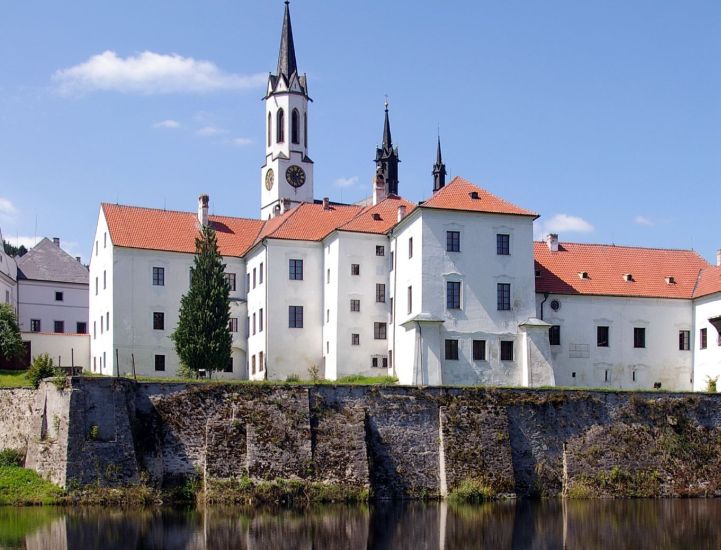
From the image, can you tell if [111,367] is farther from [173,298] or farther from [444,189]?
[444,189]

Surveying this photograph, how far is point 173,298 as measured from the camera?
60.2 m

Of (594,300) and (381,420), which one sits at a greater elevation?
(594,300)

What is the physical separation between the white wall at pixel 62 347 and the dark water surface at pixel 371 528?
25.2 m

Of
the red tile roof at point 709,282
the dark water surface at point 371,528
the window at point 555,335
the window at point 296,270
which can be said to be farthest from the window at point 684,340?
the window at point 296,270

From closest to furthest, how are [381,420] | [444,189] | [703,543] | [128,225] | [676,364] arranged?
[703,543] → [381,420] → [444,189] → [676,364] → [128,225]

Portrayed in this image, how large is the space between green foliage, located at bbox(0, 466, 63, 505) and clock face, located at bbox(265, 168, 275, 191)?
38.6 m

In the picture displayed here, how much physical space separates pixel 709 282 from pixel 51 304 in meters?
43.3

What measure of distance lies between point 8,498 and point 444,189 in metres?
25.2

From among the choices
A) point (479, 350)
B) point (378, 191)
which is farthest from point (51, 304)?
point (479, 350)

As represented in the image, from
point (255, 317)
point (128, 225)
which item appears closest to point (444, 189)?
point (255, 317)

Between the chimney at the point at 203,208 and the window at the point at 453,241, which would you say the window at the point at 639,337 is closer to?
the window at the point at 453,241

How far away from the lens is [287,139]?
76.9 metres

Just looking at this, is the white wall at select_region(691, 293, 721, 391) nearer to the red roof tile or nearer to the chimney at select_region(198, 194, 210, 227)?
the red roof tile

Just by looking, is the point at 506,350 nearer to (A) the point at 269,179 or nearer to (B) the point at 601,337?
(B) the point at 601,337
